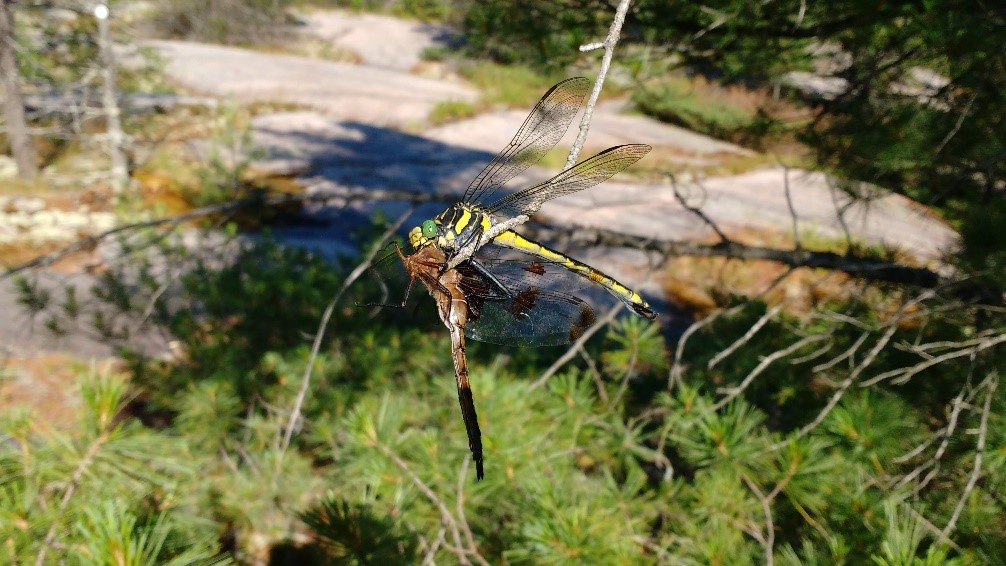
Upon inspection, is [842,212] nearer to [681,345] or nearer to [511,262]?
[681,345]

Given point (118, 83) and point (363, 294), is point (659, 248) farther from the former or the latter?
point (118, 83)

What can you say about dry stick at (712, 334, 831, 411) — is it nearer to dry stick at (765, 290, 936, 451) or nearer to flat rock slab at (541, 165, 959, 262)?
dry stick at (765, 290, 936, 451)

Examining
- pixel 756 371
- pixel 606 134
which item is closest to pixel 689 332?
pixel 756 371

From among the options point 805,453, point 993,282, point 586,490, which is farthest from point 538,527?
point 993,282

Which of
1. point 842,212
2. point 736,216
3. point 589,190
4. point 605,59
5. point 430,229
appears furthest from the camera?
point 589,190

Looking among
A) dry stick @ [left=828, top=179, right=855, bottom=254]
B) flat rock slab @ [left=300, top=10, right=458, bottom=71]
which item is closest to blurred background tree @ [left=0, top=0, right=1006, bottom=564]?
dry stick @ [left=828, top=179, right=855, bottom=254]
